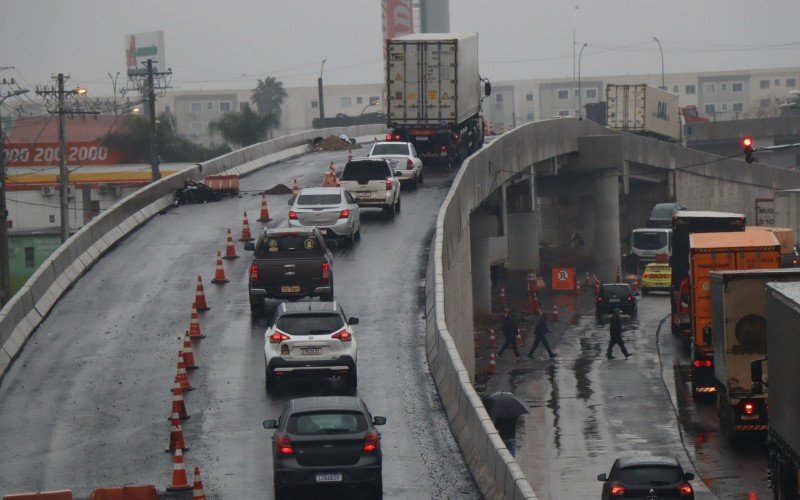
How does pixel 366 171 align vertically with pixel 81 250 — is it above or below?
above

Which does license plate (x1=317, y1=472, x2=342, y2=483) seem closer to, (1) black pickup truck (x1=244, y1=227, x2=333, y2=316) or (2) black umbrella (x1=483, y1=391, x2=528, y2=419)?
(2) black umbrella (x1=483, y1=391, x2=528, y2=419)

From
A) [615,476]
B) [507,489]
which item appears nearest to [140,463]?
[507,489]

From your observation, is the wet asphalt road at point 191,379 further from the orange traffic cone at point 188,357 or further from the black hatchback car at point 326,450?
the black hatchback car at point 326,450

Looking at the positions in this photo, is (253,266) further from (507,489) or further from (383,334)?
(507,489)

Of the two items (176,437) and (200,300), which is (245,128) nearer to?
(200,300)

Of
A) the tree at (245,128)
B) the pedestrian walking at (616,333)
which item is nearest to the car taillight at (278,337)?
the pedestrian walking at (616,333)

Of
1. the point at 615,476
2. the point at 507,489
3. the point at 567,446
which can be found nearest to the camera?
the point at 507,489

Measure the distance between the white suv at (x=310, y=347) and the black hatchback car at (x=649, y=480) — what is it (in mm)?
4803

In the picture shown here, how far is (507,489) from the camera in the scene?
17.6 meters

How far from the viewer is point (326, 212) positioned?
37.3m

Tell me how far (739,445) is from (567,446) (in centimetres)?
408

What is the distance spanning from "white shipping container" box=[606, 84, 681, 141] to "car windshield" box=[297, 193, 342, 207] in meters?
58.7

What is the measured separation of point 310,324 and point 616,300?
30.6 m

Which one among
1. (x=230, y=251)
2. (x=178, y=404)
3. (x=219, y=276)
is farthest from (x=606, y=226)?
(x=178, y=404)
